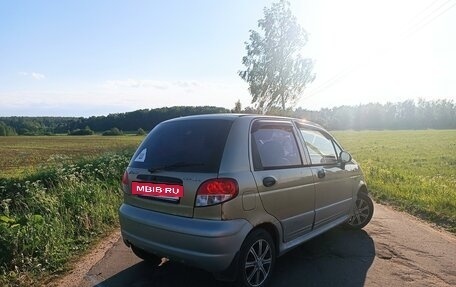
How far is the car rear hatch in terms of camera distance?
3396mm

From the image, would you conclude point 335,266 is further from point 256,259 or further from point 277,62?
point 277,62

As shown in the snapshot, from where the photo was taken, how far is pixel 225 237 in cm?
320

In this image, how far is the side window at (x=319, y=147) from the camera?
4590 mm

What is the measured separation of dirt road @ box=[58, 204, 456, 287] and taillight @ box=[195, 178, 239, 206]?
1.10 metres

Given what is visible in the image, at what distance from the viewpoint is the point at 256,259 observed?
362 cm

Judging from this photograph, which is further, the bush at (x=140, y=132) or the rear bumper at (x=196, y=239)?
the bush at (x=140, y=132)

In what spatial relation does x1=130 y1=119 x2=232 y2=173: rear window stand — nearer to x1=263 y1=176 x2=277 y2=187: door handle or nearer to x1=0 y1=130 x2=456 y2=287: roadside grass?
x1=263 y1=176 x2=277 y2=187: door handle

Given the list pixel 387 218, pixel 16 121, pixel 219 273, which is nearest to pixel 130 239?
pixel 219 273

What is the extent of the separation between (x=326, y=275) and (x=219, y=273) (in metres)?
1.43

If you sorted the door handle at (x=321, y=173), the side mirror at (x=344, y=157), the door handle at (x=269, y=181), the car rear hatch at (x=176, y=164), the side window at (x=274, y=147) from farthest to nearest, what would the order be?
the side mirror at (x=344, y=157)
the door handle at (x=321, y=173)
the side window at (x=274, y=147)
the door handle at (x=269, y=181)
the car rear hatch at (x=176, y=164)

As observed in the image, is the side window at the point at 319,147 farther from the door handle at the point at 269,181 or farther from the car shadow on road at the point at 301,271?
the car shadow on road at the point at 301,271

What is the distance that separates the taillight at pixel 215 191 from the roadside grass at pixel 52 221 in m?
2.11

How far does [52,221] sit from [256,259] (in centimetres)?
329

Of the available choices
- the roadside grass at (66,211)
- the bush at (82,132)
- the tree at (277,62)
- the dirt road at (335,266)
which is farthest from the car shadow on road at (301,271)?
the bush at (82,132)
